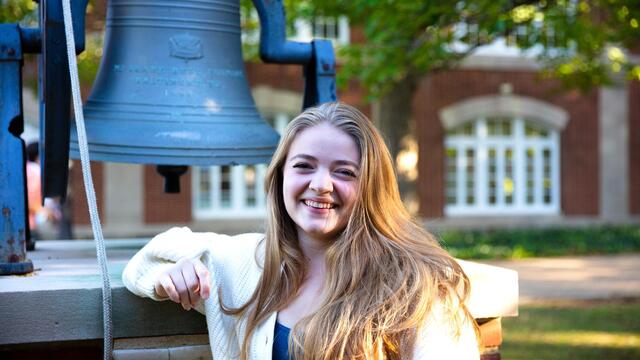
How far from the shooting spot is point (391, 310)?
212 centimetres

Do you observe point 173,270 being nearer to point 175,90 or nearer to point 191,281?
point 191,281

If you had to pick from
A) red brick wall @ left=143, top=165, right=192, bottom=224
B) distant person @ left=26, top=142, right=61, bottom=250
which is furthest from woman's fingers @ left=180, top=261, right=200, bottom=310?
red brick wall @ left=143, top=165, right=192, bottom=224

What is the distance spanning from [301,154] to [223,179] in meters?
15.6

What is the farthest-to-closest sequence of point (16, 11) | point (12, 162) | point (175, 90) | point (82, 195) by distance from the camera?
point (82, 195), point (16, 11), point (175, 90), point (12, 162)

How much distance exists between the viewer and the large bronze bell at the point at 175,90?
336cm

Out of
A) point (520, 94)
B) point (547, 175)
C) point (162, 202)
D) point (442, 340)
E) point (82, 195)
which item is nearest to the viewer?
point (442, 340)

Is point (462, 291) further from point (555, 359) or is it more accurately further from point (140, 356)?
point (555, 359)

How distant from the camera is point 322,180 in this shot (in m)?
2.28

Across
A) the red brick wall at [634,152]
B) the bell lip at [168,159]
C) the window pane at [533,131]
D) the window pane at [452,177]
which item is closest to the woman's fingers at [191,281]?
the bell lip at [168,159]

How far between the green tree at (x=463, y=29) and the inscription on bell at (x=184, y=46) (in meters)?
3.65

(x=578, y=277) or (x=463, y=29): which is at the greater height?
(x=463, y=29)

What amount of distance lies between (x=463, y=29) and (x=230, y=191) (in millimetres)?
8527

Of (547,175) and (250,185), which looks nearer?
(250,185)

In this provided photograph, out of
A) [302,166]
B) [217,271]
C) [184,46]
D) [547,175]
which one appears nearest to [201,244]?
[217,271]
